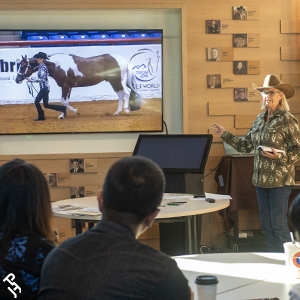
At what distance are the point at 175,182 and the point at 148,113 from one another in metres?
1.24

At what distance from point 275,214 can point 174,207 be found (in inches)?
37.5

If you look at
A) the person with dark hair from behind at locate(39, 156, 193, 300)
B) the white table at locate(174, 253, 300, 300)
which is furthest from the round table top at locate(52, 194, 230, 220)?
the person with dark hair from behind at locate(39, 156, 193, 300)

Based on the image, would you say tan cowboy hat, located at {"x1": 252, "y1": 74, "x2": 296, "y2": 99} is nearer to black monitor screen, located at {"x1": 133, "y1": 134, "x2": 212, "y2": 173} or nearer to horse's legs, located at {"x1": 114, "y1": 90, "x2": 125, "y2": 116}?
black monitor screen, located at {"x1": 133, "y1": 134, "x2": 212, "y2": 173}

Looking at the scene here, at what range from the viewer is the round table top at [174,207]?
2.20 m

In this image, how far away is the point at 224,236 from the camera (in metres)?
4.16

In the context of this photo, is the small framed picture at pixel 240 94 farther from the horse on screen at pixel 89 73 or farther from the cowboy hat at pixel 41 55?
the cowboy hat at pixel 41 55

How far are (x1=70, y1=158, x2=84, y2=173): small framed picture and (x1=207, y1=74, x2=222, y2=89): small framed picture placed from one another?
1596 millimetres

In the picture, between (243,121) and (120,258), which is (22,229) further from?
(243,121)

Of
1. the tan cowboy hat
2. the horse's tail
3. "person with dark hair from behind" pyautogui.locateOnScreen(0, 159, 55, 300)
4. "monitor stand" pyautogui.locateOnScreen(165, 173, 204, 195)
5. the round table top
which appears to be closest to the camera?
"person with dark hair from behind" pyautogui.locateOnScreen(0, 159, 55, 300)

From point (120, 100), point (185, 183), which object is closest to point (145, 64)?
point (120, 100)

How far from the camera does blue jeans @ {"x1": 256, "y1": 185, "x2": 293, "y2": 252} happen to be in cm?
292

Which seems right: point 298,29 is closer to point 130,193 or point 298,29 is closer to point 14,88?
point 14,88

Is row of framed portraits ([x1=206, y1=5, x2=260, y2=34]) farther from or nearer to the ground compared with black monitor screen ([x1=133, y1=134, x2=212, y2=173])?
farther from the ground

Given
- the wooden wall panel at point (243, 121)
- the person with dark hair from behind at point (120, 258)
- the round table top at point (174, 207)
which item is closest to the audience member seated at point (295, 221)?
the person with dark hair from behind at point (120, 258)
